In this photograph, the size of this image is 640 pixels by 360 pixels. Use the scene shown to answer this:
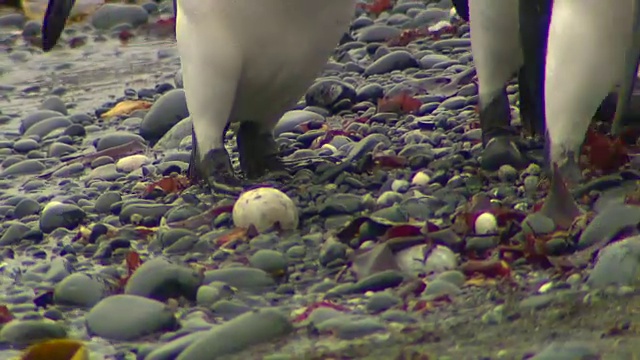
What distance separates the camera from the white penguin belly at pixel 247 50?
427 cm

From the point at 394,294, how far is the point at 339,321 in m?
0.24

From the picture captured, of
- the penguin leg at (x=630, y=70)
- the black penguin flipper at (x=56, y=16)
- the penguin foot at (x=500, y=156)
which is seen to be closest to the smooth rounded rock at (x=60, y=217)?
the black penguin flipper at (x=56, y=16)

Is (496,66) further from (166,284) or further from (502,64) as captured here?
(166,284)

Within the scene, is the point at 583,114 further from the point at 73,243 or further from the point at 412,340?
the point at 73,243

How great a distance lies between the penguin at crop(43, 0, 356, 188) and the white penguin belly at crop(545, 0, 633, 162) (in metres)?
0.95

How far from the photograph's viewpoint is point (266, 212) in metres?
3.97

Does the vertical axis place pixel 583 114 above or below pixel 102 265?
above

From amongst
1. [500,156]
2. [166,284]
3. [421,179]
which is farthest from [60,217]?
[500,156]

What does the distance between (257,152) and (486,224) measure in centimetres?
138

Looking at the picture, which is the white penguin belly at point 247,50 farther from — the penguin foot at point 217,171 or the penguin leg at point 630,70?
the penguin leg at point 630,70

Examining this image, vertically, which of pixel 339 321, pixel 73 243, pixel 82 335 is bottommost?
pixel 73 243

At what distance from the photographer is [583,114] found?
3.75m

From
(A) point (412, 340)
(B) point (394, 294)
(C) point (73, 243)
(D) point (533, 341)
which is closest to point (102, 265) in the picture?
(C) point (73, 243)

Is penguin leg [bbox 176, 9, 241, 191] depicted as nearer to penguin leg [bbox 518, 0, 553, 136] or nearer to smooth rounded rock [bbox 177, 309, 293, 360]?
penguin leg [bbox 518, 0, 553, 136]
